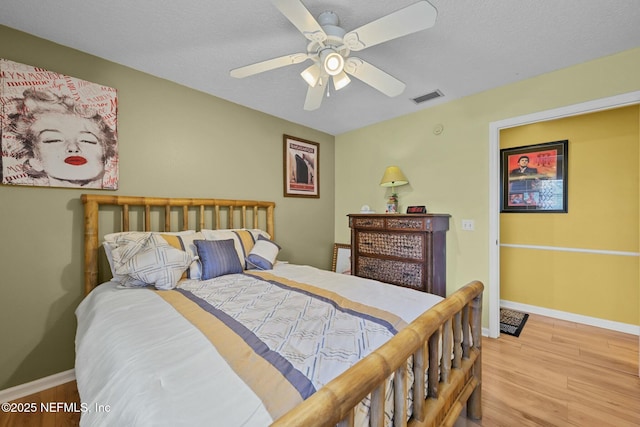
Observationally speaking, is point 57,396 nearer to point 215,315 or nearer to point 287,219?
point 215,315

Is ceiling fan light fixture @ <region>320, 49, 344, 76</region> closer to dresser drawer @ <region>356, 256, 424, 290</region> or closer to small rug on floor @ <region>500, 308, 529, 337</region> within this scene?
dresser drawer @ <region>356, 256, 424, 290</region>

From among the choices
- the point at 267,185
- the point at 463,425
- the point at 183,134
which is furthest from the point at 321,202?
the point at 463,425

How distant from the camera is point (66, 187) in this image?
1.94 meters

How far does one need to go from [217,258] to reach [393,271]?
1.88 m

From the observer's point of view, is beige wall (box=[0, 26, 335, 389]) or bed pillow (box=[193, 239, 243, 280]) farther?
bed pillow (box=[193, 239, 243, 280])

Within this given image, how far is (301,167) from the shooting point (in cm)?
357

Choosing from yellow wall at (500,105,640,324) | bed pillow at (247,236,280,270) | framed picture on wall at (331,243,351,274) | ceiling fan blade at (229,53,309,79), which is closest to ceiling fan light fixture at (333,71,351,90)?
ceiling fan blade at (229,53,309,79)

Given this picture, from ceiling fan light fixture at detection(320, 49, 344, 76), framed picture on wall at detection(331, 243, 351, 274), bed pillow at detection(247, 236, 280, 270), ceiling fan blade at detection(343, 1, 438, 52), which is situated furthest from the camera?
framed picture on wall at detection(331, 243, 351, 274)

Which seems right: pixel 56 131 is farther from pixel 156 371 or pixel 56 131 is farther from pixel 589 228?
pixel 589 228

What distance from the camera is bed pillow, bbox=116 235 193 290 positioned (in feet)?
5.64

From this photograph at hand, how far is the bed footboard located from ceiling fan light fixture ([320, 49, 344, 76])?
4.55ft

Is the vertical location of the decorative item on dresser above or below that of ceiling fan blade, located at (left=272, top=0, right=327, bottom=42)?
below

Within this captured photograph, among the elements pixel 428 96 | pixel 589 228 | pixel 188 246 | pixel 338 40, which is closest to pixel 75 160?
pixel 188 246

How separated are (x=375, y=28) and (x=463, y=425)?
224 centimetres
